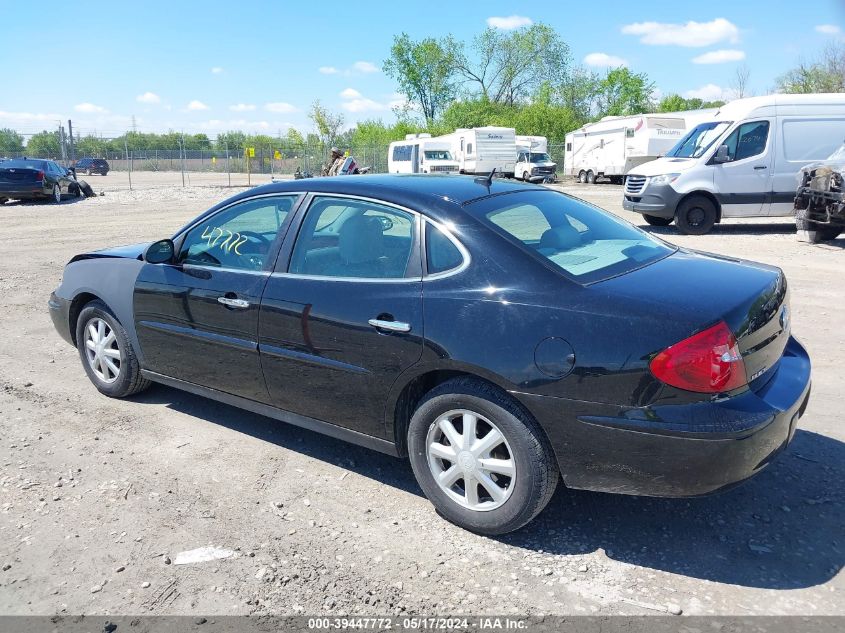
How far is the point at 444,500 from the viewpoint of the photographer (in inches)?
133

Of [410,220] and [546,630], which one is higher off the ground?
[410,220]

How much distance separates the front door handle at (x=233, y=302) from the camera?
396cm

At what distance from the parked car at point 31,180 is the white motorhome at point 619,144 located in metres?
24.6

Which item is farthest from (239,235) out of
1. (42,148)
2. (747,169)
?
(42,148)

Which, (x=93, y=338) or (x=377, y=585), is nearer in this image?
(x=377, y=585)

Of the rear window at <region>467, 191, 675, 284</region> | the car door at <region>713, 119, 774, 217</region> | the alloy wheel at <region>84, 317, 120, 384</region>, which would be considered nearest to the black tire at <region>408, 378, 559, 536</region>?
the rear window at <region>467, 191, 675, 284</region>

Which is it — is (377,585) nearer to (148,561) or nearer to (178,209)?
(148,561)

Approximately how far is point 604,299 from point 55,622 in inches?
101

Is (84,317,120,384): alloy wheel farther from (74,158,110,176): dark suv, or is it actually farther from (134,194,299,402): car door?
(74,158,110,176): dark suv

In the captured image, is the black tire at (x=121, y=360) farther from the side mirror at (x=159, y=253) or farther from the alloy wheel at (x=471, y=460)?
the alloy wheel at (x=471, y=460)

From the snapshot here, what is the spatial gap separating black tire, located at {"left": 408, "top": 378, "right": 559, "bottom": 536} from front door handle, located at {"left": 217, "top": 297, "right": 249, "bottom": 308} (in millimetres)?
1267

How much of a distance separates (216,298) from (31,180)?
856 inches

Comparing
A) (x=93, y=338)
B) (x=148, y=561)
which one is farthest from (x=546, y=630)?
(x=93, y=338)

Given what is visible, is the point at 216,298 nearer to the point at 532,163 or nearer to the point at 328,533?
the point at 328,533
